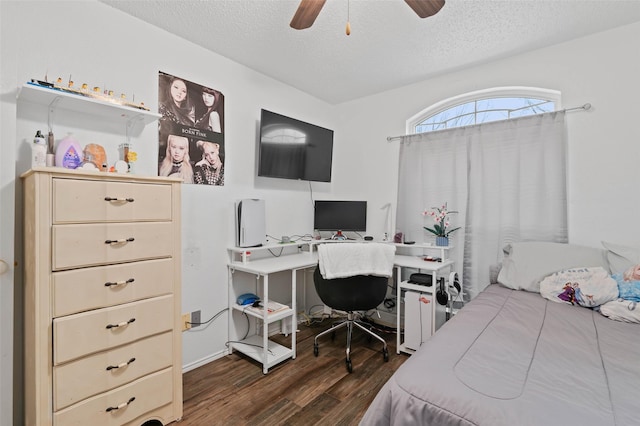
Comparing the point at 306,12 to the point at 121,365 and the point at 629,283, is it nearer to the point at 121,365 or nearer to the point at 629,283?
the point at 121,365

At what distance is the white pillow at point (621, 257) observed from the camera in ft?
6.23

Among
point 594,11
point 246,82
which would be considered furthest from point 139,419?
point 594,11

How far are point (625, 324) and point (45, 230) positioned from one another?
9.51ft

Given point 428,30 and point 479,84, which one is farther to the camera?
point 479,84

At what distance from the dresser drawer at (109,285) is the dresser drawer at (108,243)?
42 millimetres

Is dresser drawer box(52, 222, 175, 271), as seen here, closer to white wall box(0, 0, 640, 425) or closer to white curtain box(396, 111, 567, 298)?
white wall box(0, 0, 640, 425)

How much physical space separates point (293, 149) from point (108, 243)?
1.89m

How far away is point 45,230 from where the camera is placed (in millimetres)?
1354

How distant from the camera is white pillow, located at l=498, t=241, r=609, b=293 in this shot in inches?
81.0

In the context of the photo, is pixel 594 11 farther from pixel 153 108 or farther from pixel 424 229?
pixel 153 108

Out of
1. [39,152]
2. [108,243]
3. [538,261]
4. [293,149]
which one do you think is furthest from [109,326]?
[538,261]

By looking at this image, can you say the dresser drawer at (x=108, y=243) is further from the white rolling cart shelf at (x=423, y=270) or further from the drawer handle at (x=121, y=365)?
the white rolling cart shelf at (x=423, y=270)

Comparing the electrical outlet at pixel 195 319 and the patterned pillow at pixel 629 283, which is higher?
the patterned pillow at pixel 629 283

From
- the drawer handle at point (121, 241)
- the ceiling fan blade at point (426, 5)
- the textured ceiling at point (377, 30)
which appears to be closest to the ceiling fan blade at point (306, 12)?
the textured ceiling at point (377, 30)
